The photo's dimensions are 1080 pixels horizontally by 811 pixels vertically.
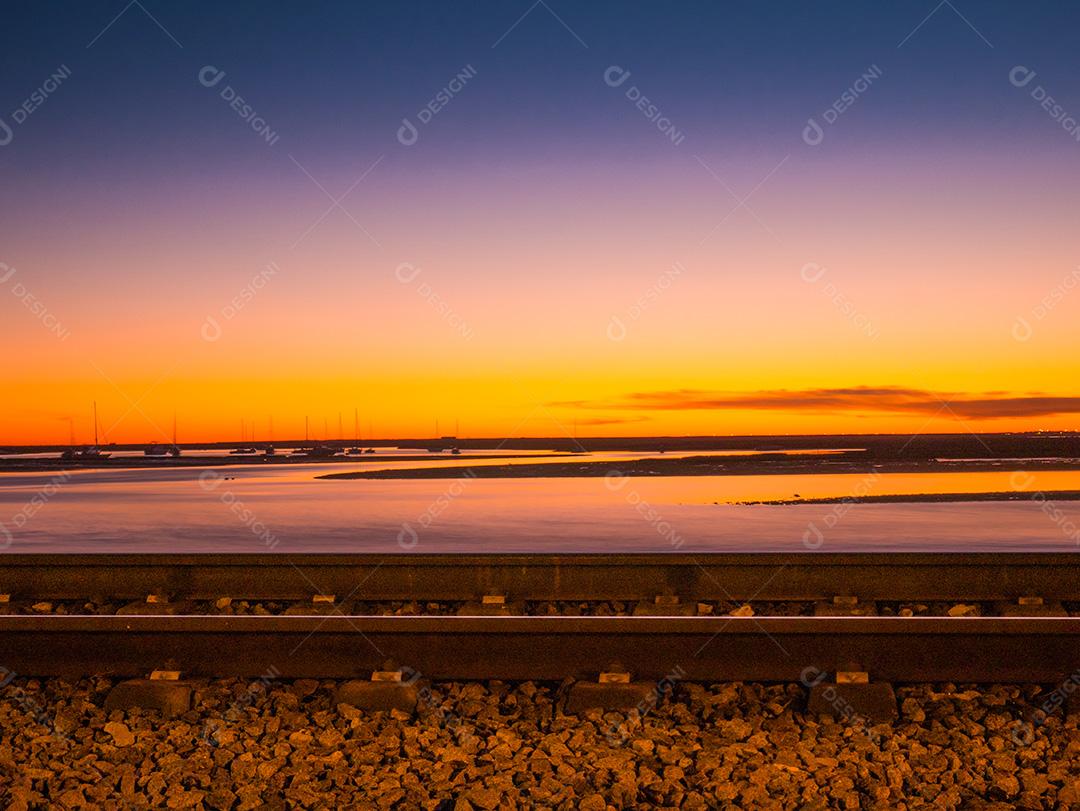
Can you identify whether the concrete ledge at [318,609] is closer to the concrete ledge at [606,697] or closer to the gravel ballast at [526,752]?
the gravel ballast at [526,752]

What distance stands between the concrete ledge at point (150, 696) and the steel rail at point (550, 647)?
0.30 meters

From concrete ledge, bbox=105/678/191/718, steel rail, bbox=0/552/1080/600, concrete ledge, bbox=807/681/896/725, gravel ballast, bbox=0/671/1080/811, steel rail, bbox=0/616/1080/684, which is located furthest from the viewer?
steel rail, bbox=0/552/1080/600

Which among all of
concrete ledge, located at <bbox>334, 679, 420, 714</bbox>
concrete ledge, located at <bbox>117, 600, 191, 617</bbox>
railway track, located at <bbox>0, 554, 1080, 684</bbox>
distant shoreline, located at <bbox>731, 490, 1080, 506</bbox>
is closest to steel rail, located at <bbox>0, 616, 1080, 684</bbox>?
railway track, located at <bbox>0, 554, 1080, 684</bbox>

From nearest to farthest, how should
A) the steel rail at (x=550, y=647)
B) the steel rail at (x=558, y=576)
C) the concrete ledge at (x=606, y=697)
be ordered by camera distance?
the concrete ledge at (x=606, y=697) < the steel rail at (x=550, y=647) < the steel rail at (x=558, y=576)

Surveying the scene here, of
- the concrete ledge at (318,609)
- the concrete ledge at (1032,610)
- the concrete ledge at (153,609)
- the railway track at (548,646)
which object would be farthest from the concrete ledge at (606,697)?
the concrete ledge at (153,609)

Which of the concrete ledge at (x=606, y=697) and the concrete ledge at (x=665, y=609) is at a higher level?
the concrete ledge at (x=665, y=609)

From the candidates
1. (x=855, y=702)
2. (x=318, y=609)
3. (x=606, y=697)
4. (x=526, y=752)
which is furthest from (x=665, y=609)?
(x=526, y=752)

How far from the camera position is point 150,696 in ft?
21.2

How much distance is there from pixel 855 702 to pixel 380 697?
289 cm

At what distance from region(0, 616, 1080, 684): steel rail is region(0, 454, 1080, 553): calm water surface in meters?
7.84

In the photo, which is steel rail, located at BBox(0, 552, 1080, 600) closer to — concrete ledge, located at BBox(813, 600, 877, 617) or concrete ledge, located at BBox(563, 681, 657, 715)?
concrete ledge, located at BBox(813, 600, 877, 617)

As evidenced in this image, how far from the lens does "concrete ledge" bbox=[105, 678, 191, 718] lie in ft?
21.1

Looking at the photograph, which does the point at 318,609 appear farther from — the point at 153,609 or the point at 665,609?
the point at 665,609

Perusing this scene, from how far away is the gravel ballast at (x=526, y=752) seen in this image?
199 inches
